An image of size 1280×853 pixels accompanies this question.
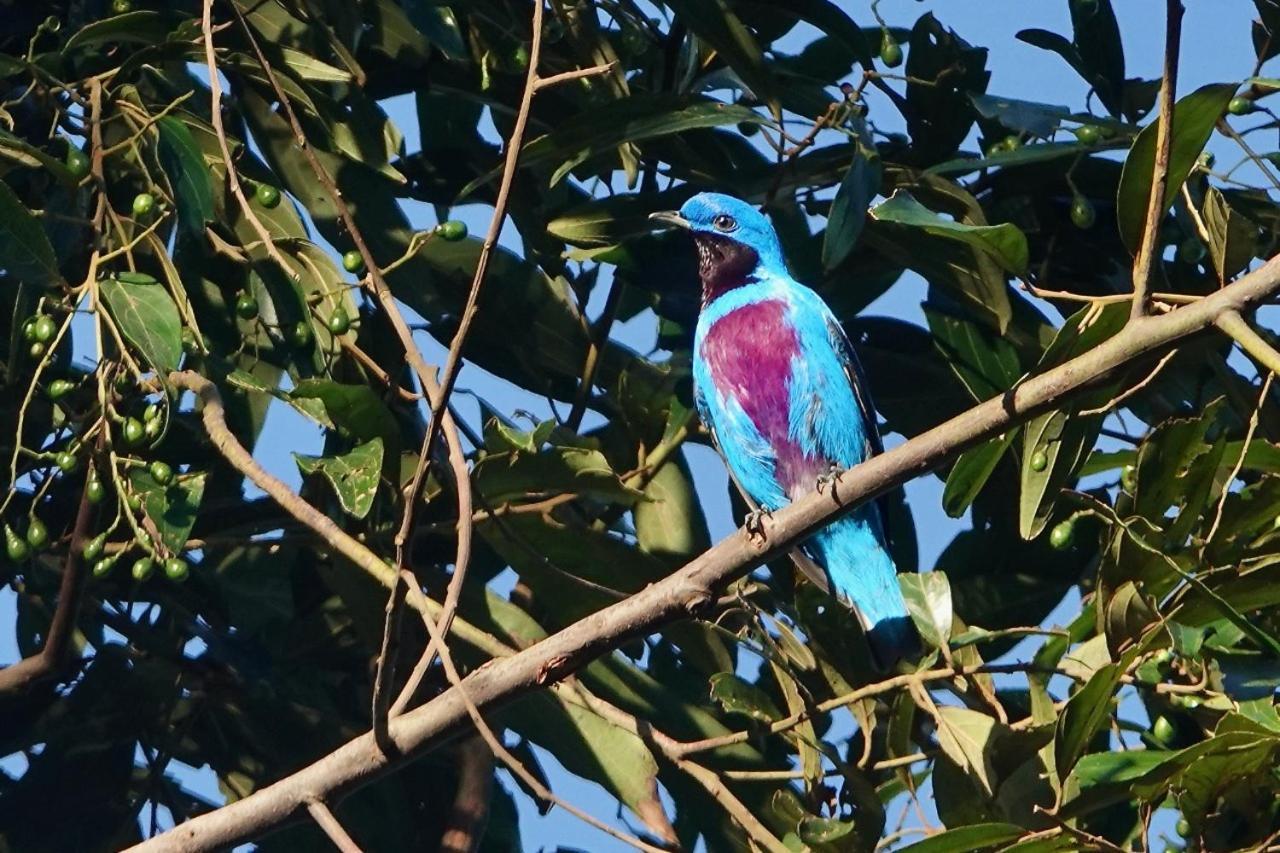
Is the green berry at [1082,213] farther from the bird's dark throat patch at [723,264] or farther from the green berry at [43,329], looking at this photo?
the green berry at [43,329]

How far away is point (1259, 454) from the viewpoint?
125 inches

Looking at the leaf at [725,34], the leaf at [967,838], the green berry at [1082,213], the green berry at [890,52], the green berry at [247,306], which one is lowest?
the leaf at [967,838]

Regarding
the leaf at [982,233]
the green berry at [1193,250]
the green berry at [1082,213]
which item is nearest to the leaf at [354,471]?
the leaf at [982,233]

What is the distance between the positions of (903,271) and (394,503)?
4.51 feet

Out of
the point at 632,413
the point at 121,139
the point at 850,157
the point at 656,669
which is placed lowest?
the point at 656,669

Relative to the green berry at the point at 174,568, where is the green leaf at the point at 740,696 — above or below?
below

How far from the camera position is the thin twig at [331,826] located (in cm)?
251

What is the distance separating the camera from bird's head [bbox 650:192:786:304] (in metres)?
4.55

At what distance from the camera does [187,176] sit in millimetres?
3381

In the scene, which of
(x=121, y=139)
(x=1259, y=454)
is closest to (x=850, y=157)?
(x=1259, y=454)

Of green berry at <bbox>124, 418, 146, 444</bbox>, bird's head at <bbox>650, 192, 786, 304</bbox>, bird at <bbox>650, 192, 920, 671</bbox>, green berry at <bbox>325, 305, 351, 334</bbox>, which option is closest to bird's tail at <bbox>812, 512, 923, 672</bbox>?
bird at <bbox>650, 192, 920, 671</bbox>

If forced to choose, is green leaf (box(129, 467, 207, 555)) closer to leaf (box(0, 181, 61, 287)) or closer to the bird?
leaf (box(0, 181, 61, 287))

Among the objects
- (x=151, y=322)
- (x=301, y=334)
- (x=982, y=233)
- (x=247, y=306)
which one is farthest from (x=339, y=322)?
(x=982, y=233)

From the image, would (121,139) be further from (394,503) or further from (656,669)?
(656,669)
